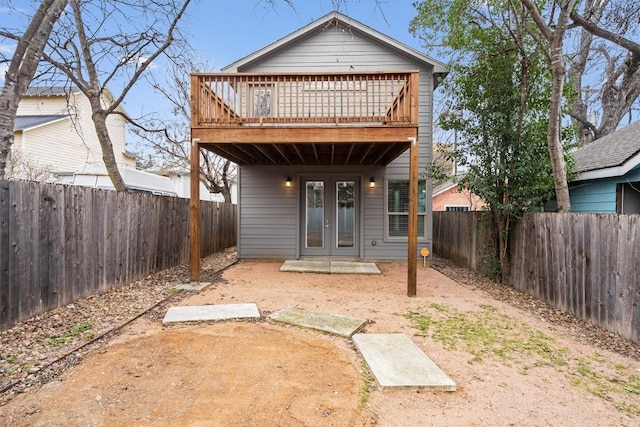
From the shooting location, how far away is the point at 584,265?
4.65 metres

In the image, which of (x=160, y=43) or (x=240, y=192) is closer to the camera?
(x=160, y=43)

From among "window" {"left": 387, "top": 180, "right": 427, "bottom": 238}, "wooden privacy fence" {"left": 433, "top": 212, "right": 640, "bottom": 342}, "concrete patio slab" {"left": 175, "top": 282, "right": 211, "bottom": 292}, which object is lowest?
"concrete patio slab" {"left": 175, "top": 282, "right": 211, "bottom": 292}

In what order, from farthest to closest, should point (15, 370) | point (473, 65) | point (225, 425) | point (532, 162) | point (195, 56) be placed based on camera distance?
point (195, 56) < point (473, 65) < point (532, 162) < point (15, 370) < point (225, 425)

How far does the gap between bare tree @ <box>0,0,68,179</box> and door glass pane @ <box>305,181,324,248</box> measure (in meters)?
5.97

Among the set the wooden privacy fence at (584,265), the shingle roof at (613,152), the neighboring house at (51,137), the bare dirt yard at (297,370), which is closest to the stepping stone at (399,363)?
the bare dirt yard at (297,370)

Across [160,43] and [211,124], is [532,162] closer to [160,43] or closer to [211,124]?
[211,124]

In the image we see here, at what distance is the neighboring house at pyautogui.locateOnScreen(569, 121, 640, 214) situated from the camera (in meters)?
6.72

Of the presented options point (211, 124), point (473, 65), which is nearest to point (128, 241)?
point (211, 124)

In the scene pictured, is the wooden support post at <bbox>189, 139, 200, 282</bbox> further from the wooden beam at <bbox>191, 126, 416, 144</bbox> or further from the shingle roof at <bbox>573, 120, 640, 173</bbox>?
the shingle roof at <bbox>573, 120, 640, 173</bbox>

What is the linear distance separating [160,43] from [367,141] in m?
5.70

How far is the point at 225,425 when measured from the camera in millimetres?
2270

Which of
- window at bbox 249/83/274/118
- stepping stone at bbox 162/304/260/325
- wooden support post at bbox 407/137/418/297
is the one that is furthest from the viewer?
window at bbox 249/83/274/118

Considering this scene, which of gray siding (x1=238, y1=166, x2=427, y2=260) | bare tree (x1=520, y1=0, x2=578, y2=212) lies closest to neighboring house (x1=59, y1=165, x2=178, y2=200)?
gray siding (x1=238, y1=166, x2=427, y2=260)

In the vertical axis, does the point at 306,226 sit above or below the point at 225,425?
above
